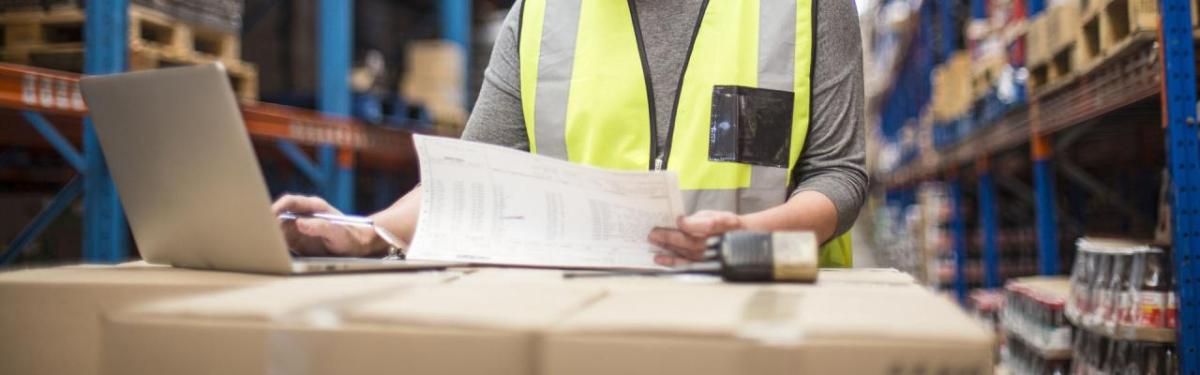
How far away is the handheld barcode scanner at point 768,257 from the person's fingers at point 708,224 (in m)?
0.16

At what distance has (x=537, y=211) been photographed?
54.3 inches

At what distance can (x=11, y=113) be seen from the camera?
3.45m

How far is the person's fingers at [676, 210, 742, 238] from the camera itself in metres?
1.25

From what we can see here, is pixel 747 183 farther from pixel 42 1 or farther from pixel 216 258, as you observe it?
pixel 42 1

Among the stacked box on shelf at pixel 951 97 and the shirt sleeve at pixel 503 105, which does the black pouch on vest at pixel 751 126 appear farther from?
the stacked box on shelf at pixel 951 97

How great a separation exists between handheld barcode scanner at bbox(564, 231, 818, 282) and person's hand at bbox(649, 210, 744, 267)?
0.16 meters

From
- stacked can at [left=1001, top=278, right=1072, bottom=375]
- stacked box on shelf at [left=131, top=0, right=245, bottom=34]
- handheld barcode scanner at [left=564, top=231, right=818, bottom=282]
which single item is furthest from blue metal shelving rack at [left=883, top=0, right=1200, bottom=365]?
stacked box on shelf at [left=131, top=0, right=245, bottom=34]

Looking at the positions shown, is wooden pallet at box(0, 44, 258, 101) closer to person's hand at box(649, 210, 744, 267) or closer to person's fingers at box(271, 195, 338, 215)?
person's fingers at box(271, 195, 338, 215)

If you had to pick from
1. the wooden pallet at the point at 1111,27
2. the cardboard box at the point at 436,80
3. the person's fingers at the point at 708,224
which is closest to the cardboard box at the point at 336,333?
the person's fingers at the point at 708,224

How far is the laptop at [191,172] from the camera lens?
1.02 m

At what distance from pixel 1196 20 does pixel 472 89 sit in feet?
23.2

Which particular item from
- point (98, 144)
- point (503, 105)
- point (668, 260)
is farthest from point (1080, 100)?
point (98, 144)

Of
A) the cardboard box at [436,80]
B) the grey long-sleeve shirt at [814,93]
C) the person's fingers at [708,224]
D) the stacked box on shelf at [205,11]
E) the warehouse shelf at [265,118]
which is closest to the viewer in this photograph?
the person's fingers at [708,224]

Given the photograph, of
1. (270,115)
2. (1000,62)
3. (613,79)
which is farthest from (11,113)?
(1000,62)
